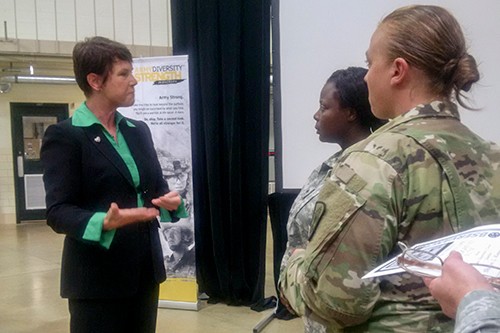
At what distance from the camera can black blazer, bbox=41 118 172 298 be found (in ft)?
4.74

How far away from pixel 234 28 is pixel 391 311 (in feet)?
10.2

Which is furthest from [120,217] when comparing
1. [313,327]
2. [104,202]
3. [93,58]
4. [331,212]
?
[331,212]

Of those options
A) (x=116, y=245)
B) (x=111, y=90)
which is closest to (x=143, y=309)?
(x=116, y=245)

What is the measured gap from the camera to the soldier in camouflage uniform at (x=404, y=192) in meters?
0.80

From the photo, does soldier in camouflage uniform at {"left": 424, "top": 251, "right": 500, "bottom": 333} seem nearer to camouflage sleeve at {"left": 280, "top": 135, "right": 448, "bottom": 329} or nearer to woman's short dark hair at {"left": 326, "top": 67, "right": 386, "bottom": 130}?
camouflage sleeve at {"left": 280, "top": 135, "right": 448, "bottom": 329}

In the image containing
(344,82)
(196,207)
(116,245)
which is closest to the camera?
(116,245)

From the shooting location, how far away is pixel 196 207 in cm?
387

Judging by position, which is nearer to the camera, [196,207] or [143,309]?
[143,309]

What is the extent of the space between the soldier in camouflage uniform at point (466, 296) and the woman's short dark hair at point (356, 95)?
3.40 ft

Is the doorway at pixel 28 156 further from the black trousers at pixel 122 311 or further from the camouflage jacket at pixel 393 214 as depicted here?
the camouflage jacket at pixel 393 214

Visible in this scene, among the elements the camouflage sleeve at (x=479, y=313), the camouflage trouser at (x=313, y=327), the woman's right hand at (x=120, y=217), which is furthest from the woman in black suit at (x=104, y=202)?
the camouflage sleeve at (x=479, y=313)

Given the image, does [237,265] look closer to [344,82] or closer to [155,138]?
[155,138]

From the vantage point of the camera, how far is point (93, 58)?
1.56m

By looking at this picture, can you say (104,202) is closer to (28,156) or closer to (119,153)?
(119,153)
